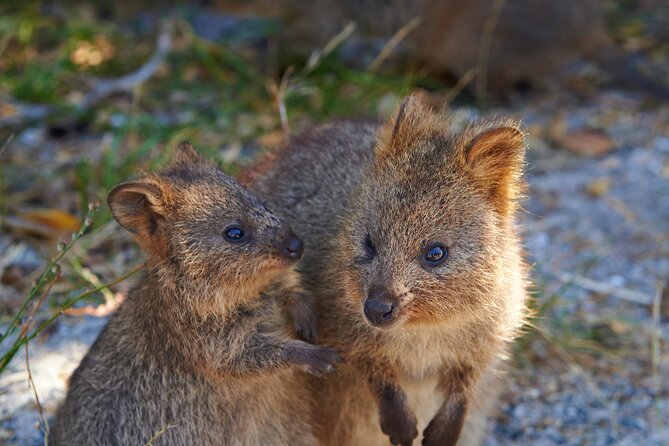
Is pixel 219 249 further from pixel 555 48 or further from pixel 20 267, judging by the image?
pixel 555 48

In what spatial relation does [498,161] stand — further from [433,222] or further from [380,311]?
[380,311]

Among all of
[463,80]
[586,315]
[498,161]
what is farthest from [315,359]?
[463,80]

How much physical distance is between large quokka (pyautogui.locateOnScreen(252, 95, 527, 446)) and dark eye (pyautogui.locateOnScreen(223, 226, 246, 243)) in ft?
1.27

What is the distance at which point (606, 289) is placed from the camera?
567 centimetres

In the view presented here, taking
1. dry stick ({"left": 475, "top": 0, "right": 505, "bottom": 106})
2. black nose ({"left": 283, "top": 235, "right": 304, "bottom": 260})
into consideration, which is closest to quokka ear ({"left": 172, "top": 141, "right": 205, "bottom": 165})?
black nose ({"left": 283, "top": 235, "right": 304, "bottom": 260})

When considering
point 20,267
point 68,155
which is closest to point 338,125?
point 20,267

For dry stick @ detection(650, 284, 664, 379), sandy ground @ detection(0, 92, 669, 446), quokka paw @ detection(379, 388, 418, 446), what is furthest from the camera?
dry stick @ detection(650, 284, 664, 379)

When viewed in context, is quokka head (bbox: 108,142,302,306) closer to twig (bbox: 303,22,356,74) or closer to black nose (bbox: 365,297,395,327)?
black nose (bbox: 365,297,395,327)

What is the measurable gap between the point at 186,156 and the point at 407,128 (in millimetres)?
913

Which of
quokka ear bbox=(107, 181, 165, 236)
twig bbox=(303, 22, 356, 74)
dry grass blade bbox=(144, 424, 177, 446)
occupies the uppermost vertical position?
twig bbox=(303, 22, 356, 74)

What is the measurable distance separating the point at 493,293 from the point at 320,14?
4851mm

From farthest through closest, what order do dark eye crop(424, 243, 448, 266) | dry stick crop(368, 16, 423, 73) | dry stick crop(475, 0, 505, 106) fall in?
1. dry stick crop(475, 0, 505, 106)
2. dry stick crop(368, 16, 423, 73)
3. dark eye crop(424, 243, 448, 266)

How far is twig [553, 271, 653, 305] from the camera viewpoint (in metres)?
5.59

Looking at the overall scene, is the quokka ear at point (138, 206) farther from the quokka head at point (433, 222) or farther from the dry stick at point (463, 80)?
the dry stick at point (463, 80)
